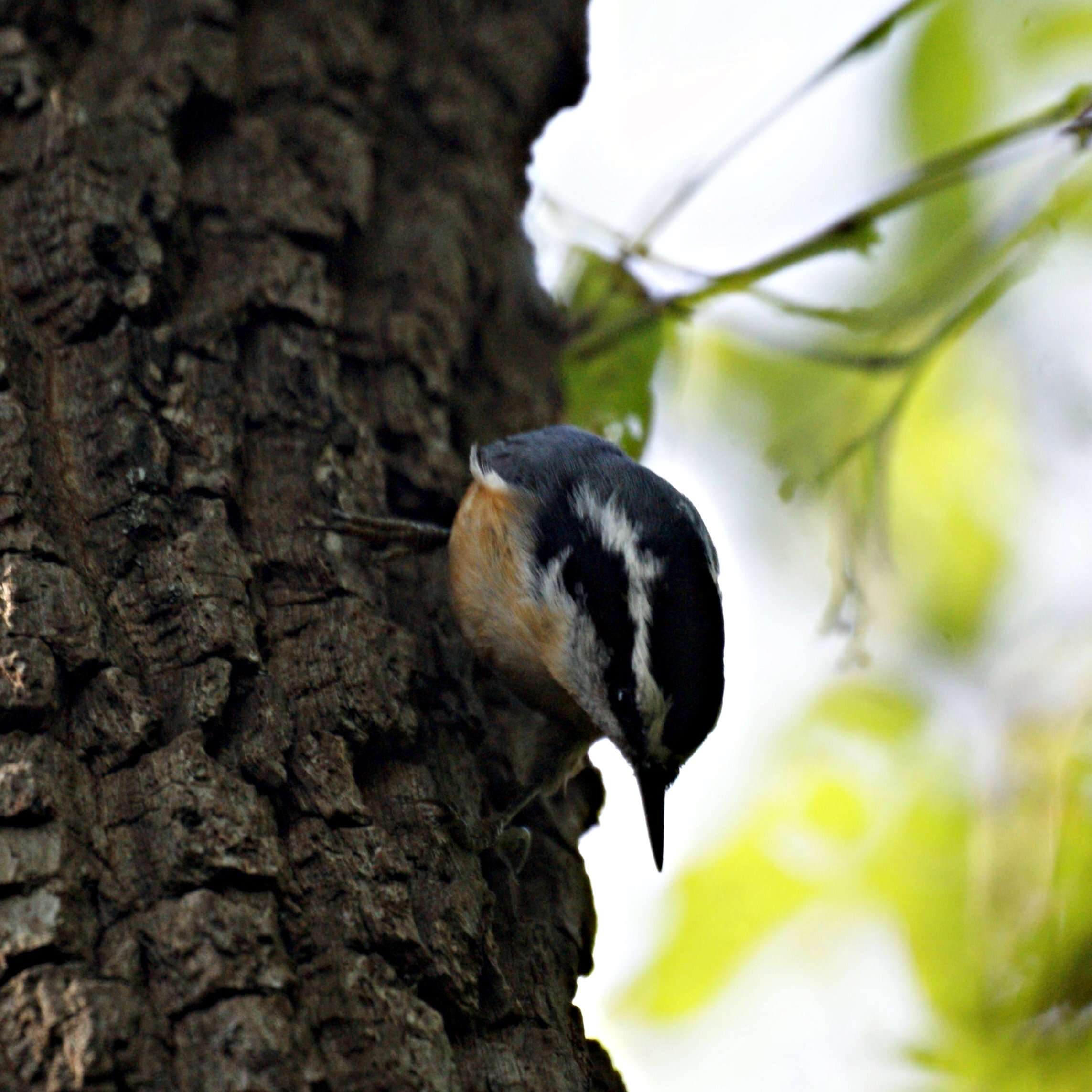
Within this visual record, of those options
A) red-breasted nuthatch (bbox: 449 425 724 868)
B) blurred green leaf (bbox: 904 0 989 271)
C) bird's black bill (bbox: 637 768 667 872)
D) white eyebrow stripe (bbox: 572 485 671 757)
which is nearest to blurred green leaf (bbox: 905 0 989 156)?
blurred green leaf (bbox: 904 0 989 271)

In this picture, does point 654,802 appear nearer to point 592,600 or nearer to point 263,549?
point 592,600

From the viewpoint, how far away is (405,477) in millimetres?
2639

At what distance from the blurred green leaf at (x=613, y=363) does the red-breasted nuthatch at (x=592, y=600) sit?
0.57 metres

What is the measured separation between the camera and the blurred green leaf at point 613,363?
336 cm

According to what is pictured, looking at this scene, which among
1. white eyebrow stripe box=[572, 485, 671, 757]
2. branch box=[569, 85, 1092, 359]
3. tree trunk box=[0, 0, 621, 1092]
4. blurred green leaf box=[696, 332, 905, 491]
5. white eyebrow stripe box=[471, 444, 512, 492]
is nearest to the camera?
tree trunk box=[0, 0, 621, 1092]

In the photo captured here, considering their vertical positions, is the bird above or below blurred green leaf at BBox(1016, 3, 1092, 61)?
below

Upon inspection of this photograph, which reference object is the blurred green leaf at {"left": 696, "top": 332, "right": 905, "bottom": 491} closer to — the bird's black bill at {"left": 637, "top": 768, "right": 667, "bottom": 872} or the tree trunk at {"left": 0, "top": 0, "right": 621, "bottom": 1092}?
the tree trunk at {"left": 0, "top": 0, "right": 621, "bottom": 1092}

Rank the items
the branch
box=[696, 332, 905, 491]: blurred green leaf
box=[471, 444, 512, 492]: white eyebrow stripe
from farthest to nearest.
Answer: box=[696, 332, 905, 491]: blurred green leaf
the branch
box=[471, 444, 512, 492]: white eyebrow stripe

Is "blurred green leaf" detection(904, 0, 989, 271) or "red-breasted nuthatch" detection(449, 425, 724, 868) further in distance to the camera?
"blurred green leaf" detection(904, 0, 989, 271)

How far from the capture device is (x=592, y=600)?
2.42 metres

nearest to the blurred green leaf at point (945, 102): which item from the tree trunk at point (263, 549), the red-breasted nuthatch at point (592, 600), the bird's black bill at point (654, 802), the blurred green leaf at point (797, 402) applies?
the blurred green leaf at point (797, 402)

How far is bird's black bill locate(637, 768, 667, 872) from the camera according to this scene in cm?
234

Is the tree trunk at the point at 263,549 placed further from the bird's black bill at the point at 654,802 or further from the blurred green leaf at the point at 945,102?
the blurred green leaf at the point at 945,102

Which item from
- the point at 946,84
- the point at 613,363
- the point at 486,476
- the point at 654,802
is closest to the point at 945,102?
the point at 946,84
